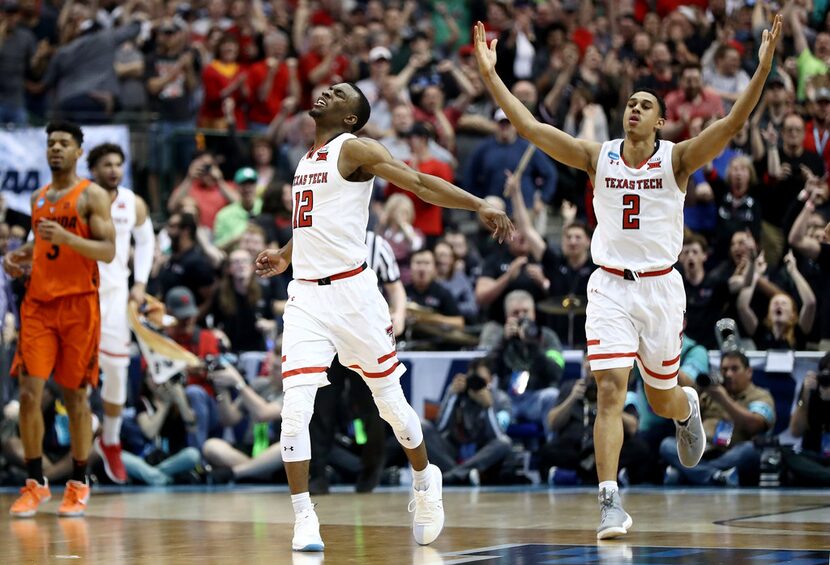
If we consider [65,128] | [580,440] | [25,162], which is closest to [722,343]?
[580,440]

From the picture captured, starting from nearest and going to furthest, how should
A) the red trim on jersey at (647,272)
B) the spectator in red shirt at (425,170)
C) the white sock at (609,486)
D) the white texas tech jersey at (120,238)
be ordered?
1. the white sock at (609,486)
2. the red trim on jersey at (647,272)
3. the white texas tech jersey at (120,238)
4. the spectator in red shirt at (425,170)

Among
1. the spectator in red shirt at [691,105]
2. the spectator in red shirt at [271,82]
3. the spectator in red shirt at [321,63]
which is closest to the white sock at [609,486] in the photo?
the spectator in red shirt at [691,105]

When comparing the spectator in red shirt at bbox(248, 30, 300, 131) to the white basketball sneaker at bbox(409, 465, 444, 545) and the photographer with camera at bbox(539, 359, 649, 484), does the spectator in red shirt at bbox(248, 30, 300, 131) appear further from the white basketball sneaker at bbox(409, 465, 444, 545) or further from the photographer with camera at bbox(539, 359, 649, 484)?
the white basketball sneaker at bbox(409, 465, 444, 545)

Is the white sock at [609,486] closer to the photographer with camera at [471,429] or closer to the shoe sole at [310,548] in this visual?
the shoe sole at [310,548]

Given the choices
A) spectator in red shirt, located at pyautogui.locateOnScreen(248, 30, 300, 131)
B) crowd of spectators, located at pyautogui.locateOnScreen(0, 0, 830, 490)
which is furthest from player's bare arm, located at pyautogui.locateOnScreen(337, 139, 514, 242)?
spectator in red shirt, located at pyautogui.locateOnScreen(248, 30, 300, 131)

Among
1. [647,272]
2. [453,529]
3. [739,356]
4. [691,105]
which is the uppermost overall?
[691,105]

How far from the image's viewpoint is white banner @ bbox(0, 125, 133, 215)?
53.8 ft

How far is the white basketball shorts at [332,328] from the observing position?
808 centimetres

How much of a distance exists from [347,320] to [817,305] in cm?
631

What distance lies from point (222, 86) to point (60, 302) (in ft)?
27.3

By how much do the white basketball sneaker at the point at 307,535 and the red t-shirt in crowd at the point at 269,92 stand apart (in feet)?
36.4

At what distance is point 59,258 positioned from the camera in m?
10.6

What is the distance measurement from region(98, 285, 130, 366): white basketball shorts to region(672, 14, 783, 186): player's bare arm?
565cm

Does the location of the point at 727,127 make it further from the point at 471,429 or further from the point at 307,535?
the point at 471,429
